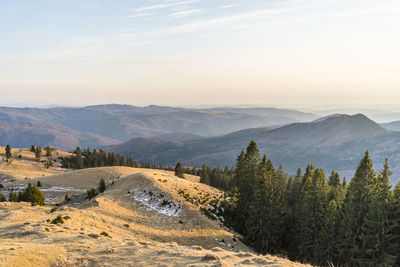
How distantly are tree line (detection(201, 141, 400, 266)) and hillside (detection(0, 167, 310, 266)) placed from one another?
7558 millimetres

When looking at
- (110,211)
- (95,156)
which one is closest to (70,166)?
(95,156)

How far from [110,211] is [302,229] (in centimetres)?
3485

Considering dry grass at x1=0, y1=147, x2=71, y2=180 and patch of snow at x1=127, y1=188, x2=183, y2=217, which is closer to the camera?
patch of snow at x1=127, y1=188, x2=183, y2=217

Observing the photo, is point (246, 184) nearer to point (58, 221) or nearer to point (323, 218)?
point (323, 218)

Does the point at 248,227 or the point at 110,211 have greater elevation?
the point at 110,211

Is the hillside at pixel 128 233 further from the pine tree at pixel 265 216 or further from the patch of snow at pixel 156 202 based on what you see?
the pine tree at pixel 265 216

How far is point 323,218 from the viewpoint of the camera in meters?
42.1

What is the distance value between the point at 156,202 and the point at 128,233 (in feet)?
47.2

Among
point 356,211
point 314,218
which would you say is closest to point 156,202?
point 314,218

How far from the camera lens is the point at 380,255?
33062 mm

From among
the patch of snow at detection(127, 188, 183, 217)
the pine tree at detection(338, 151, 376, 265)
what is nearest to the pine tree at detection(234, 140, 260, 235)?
the patch of snow at detection(127, 188, 183, 217)

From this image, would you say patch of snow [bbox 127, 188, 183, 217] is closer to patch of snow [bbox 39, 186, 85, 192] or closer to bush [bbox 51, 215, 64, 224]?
bush [bbox 51, 215, 64, 224]

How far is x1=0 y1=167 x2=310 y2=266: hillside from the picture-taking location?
53.8 ft

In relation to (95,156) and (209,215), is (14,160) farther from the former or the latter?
(209,215)
